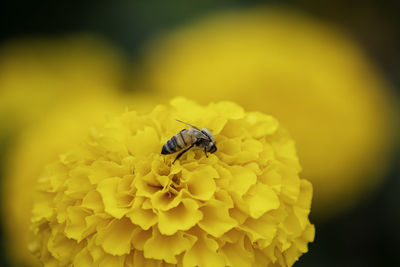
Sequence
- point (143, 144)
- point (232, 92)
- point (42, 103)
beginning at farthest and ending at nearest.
→ point (42, 103)
point (232, 92)
point (143, 144)

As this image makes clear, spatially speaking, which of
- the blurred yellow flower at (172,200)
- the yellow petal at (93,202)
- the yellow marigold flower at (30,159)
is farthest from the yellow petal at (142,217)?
the yellow marigold flower at (30,159)

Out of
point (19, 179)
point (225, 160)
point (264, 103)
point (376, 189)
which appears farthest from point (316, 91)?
point (19, 179)

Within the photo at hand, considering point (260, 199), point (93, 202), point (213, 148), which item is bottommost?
point (93, 202)

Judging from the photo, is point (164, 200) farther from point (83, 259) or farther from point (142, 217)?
point (83, 259)

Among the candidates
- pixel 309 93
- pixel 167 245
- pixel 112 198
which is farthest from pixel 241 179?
pixel 309 93

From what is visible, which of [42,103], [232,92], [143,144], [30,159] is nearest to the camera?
[143,144]

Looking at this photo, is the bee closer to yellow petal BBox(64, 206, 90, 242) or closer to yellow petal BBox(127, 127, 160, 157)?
yellow petal BBox(127, 127, 160, 157)
